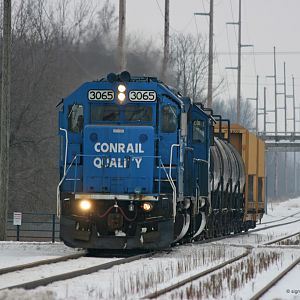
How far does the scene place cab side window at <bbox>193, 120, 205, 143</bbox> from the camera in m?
20.7

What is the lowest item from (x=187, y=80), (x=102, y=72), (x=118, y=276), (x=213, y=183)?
(x=118, y=276)

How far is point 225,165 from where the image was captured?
25.8 metres

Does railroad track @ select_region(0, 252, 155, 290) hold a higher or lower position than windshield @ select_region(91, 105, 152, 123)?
lower

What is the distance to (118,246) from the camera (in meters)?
16.9

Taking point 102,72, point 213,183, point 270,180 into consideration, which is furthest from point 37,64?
point 270,180

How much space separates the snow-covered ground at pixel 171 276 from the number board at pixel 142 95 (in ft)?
11.2

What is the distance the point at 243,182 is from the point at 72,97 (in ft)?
46.0

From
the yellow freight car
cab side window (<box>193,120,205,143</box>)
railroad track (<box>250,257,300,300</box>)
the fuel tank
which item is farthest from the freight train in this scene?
the yellow freight car

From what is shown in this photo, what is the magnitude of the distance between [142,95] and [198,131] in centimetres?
397

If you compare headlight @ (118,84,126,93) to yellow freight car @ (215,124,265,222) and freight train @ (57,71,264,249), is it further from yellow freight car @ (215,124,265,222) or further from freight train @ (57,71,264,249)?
yellow freight car @ (215,124,265,222)

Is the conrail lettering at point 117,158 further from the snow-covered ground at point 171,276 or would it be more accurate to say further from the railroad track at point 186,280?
the railroad track at point 186,280

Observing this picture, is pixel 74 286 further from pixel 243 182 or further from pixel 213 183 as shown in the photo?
pixel 243 182

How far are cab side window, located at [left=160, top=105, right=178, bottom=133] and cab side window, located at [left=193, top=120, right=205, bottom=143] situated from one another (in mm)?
3092

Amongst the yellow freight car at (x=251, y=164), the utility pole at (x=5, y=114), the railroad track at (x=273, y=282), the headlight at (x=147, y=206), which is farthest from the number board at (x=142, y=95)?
the yellow freight car at (x=251, y=164)
